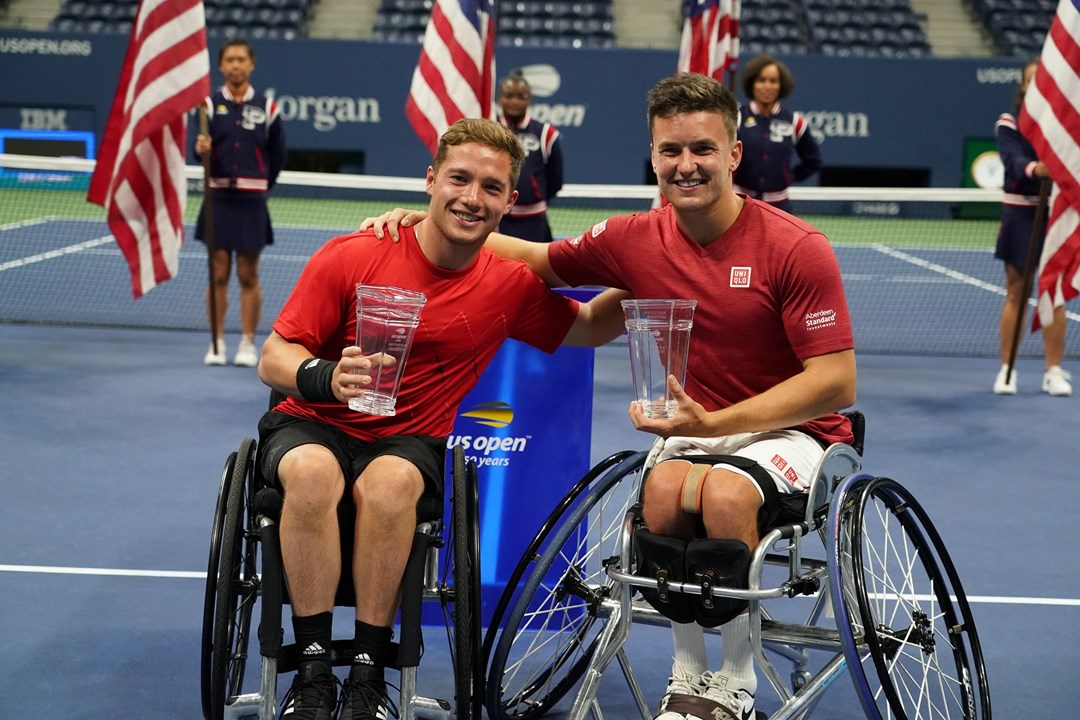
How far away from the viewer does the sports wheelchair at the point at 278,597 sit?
9.70ft

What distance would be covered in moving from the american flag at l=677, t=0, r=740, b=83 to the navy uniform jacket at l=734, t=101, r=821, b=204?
2.22 feet

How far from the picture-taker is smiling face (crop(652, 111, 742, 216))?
3293mm

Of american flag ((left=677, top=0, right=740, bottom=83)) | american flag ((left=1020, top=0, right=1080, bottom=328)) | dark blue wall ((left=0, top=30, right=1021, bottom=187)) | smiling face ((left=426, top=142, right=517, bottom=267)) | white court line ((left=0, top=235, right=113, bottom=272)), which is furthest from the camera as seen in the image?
dark blue wall ((left=0, top=30, right=1021, bottom=187))

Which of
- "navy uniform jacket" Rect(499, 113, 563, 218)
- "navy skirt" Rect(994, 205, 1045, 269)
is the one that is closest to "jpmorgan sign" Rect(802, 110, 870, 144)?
"navy skirt" Rect(994, 205, 1045, 269)

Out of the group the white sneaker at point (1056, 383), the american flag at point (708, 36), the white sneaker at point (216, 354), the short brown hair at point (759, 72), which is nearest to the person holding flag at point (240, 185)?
the white sneaker at point (216, 354)

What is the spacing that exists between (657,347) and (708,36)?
6688mm

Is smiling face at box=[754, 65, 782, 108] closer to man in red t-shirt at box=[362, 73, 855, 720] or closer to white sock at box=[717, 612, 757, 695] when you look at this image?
man in red t-shirt at box=[362, 73, 855, 720]

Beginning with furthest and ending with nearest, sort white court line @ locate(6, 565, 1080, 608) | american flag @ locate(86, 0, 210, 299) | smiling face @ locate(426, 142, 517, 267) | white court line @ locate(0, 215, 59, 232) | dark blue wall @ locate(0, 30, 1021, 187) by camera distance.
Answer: dark blue wall @ locate(0, 30, 1021, 187) → white court line @ locate(0, 215, 59, 232) → american flag @ locate(86, 0, 210, 299) → white court line @ locate(6, 565, 1080, 608) → smiling face @ locate(426, 142, 517, 267)

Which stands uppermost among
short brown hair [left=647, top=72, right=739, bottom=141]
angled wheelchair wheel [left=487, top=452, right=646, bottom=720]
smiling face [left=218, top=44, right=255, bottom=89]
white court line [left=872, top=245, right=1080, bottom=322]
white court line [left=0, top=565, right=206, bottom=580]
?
smiling face [left=218, top=44, right=255, bottom=89]

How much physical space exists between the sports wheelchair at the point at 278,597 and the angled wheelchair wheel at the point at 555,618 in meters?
0.21

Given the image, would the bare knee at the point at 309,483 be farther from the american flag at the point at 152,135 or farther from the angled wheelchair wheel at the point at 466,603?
the american flag at the point at 152,135

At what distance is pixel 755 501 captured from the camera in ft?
9.93

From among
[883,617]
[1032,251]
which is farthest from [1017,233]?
[883,617]

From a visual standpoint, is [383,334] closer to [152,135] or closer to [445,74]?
[445,74]
